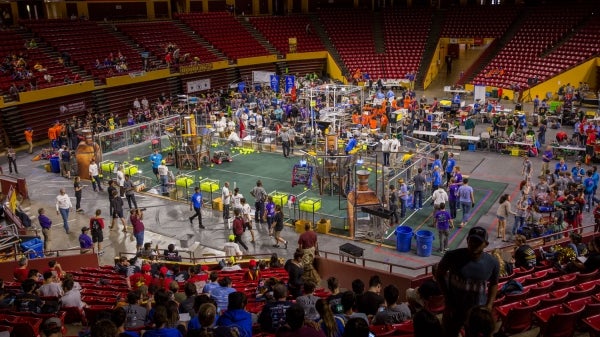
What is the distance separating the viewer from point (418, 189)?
1956 centimetres

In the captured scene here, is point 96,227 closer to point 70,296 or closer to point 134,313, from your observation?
point 70,296

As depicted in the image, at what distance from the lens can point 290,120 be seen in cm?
3062

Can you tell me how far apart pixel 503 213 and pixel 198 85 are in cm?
2615

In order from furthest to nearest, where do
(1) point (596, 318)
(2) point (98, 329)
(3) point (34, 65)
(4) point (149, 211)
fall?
(3) point (34, 65), (4) point (149, 211), (1) point (596, 318), (2) point (98, 329)

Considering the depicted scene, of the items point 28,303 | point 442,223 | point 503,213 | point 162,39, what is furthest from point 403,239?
point 162,39

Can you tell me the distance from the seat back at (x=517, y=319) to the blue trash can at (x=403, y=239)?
321 inches

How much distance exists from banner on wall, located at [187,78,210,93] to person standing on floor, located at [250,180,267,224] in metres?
20.2

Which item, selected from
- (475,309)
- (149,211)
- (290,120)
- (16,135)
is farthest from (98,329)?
(16,135)

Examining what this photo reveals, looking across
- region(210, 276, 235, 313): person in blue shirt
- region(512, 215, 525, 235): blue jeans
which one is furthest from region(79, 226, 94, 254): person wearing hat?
region(512, 215, 525, 235): blue jeans

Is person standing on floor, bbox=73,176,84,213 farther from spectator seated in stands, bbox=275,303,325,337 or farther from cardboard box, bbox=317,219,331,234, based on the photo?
spectator seated in stands, bbox=275,303,325,337

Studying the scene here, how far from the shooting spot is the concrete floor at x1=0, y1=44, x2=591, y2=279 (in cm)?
1736

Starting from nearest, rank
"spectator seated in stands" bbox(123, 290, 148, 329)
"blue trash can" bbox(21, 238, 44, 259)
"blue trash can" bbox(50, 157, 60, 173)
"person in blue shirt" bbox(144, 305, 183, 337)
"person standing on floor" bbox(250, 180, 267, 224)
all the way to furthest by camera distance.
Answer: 1. "person in blue shirt" bbox(144, 305, 183, 337)
2. "spectator seated in stands" bbox(123, 290, 148, 329)
3. "blue trash can" bbox(21, 238, 44, 259)
4. "person standing on floor" bbox(250, 180, 267, 224)
5. "blue trash can" bbox(50, 157, 60, 173)

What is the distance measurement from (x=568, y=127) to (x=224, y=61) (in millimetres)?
22815

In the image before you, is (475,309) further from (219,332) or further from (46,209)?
(46,209)
